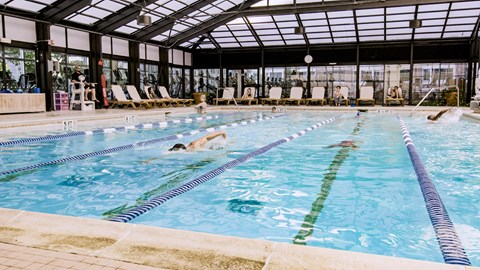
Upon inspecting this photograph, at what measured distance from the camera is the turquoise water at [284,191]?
114 inches

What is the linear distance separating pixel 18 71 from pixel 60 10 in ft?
7.53

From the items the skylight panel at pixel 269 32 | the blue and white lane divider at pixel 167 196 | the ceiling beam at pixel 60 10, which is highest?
the skylight panel at pixel 269 32

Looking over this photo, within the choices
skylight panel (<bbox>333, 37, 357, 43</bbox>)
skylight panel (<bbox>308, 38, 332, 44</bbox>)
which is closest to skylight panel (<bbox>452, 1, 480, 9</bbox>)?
skylight panel (<bbox>333, 37, 357, 43</bbox>)

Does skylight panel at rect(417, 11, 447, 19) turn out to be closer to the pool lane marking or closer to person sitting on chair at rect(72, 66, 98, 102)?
the pool lane marking

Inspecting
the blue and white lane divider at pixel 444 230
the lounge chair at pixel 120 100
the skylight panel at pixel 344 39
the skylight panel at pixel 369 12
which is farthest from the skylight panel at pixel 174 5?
the blue and white lane divider at pixel 444 230

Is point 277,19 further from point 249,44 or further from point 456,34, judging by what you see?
point 456,34

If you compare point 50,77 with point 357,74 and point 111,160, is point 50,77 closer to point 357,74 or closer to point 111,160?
point 111,160

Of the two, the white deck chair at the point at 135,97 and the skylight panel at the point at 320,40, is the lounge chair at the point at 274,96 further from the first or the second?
the white deck chair at the point at 135,97

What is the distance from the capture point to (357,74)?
19641 millimetres

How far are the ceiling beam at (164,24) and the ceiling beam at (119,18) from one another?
1359mm

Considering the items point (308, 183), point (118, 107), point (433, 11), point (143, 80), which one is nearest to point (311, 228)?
point (308, 183)

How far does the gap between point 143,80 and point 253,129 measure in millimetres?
10435

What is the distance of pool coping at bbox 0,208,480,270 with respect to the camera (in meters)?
1.57

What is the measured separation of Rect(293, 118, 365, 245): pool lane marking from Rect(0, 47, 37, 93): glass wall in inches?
401
